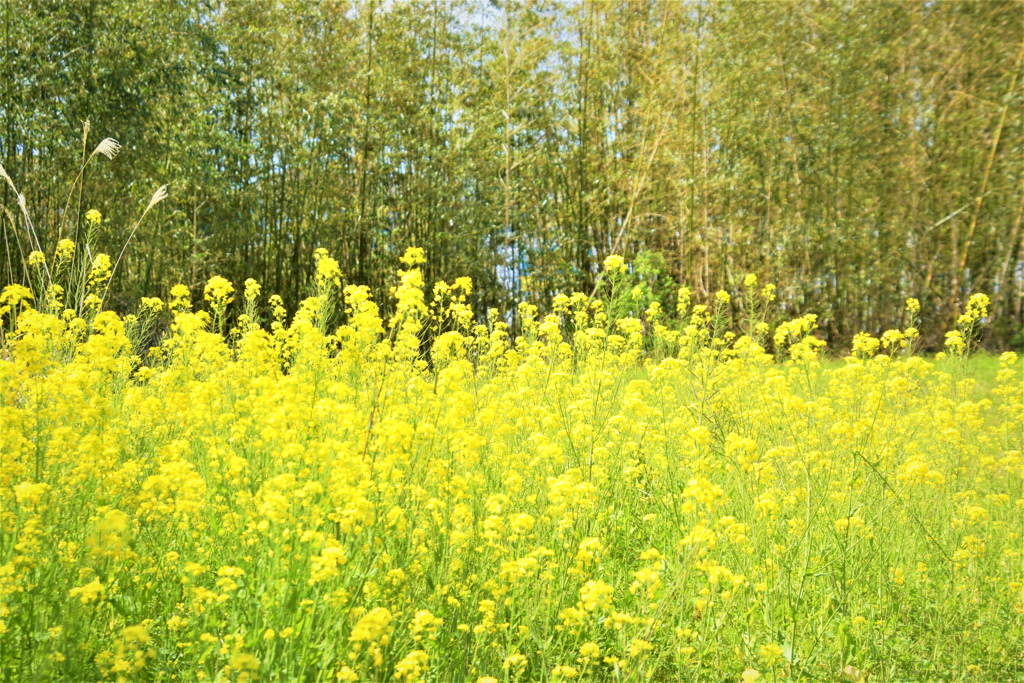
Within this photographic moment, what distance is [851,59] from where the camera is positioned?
740 cm

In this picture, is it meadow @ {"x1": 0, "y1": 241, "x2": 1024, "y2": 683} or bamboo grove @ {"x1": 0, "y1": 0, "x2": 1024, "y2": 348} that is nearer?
meadow @ {"x1": 0, "y1": 241, "x2": 1024, "y2": 683}

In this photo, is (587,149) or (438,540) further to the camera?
(587,149)

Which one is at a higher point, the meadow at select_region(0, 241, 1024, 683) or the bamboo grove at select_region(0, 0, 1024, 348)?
the bamboo grove at select_region(0, 0, 1024, 348)

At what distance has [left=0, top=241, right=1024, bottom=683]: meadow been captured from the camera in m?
1.32

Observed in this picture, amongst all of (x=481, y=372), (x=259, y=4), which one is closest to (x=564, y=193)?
(x=259, y=4)

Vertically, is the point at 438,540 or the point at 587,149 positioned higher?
the point at 587,149

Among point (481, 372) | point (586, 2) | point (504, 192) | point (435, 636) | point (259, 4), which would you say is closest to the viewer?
point (435, 636)

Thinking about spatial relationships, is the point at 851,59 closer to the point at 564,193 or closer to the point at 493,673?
the point at 564,193

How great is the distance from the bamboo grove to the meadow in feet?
11.1

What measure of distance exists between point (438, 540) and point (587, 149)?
19.5 ft

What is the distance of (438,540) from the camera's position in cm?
175

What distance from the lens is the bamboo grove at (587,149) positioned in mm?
5848

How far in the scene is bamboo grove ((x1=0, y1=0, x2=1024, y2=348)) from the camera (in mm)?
5848

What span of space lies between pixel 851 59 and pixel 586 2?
2.84 metres
